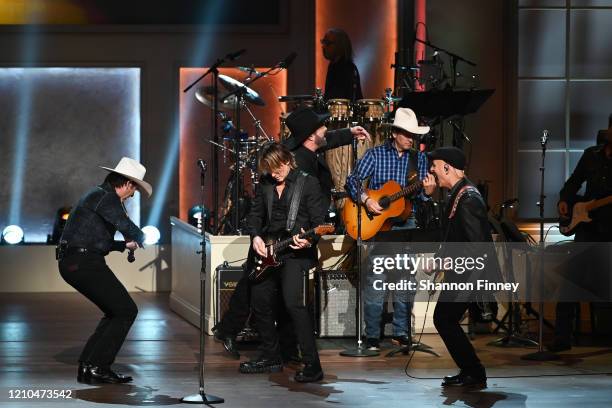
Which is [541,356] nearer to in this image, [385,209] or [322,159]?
[385,209]

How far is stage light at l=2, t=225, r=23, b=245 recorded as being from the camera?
585 inches

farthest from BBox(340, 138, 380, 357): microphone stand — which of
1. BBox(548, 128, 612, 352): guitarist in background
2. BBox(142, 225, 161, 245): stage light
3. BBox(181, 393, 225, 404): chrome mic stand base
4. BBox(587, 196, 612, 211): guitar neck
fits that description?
BBox(142, 225, 161, 245): stage light

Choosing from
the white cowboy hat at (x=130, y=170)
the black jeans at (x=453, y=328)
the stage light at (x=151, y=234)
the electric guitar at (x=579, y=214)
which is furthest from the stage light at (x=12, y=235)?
the black jeans at (x=453, y=328)

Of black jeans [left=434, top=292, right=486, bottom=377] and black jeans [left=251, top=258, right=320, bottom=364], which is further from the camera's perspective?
black jeans [left=251, top=258, right=320, bottom=364]

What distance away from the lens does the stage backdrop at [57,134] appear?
15.4m

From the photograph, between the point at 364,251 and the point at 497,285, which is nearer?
the point at 497,285

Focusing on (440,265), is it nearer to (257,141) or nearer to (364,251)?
(364,251)

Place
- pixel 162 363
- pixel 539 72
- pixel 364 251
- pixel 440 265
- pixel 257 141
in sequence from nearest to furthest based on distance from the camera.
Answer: pixel 440 265
pixel 162 363
pixel 364 251
pixel 257 141
pixel 539 72

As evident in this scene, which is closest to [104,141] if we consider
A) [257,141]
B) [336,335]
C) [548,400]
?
[257,141]

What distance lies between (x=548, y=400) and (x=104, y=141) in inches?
327

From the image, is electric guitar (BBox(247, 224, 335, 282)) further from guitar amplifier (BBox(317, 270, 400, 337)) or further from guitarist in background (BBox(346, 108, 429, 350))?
guitar amplifier (BBox(317, 270, 400, 337))

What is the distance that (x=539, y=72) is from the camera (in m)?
13.9

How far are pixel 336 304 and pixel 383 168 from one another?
1.43 m

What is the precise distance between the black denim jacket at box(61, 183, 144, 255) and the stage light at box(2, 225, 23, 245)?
19.5ft
